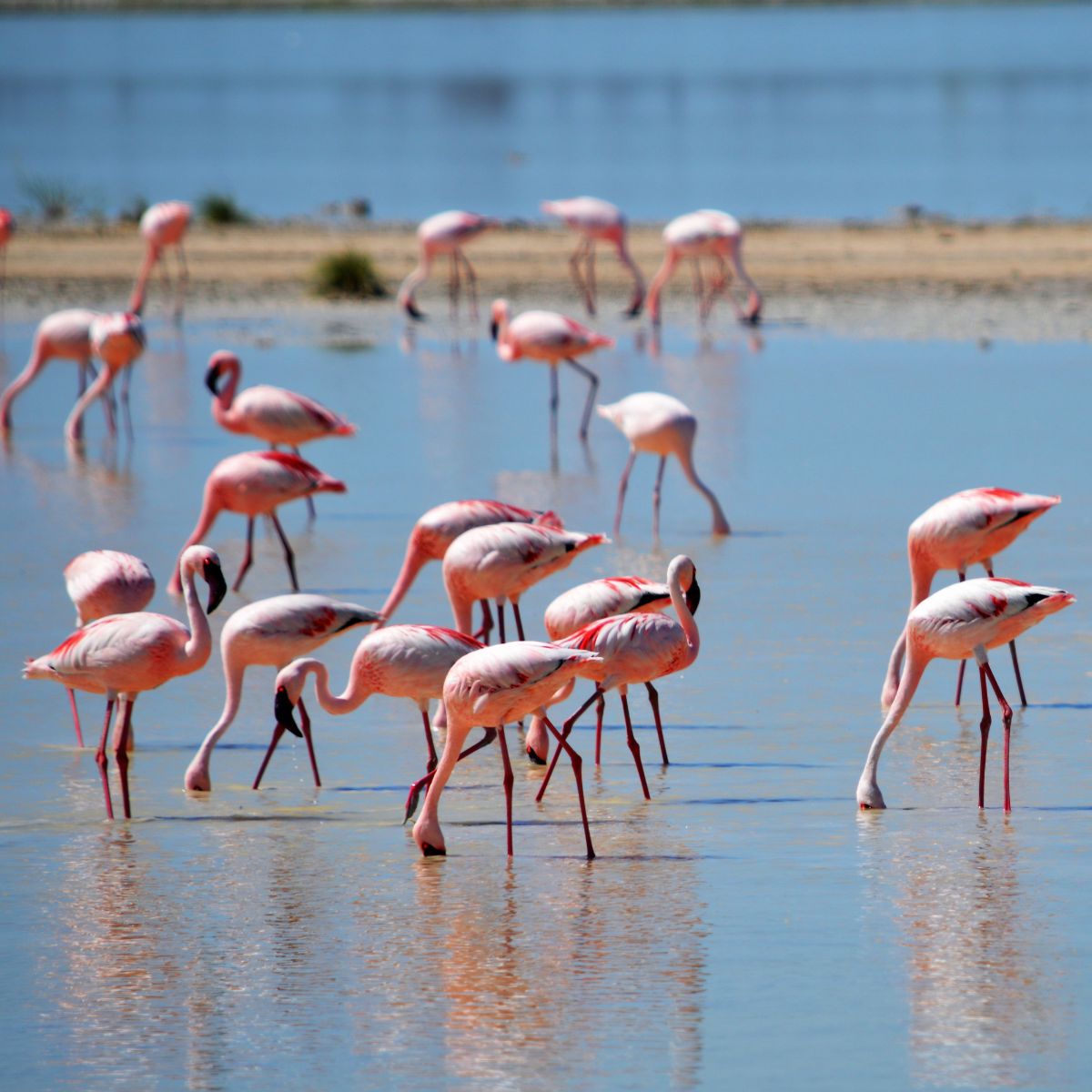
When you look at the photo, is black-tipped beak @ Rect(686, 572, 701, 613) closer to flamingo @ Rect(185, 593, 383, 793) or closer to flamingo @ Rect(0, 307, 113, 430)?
flamingo @ Rect(185, 593, 383, 793)

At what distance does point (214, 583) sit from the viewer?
6262mm

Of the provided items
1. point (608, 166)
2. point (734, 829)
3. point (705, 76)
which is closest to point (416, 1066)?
point (734, 829)

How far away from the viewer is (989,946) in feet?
A: 16.1

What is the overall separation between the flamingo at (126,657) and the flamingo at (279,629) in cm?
23

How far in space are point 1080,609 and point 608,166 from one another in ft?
83.8

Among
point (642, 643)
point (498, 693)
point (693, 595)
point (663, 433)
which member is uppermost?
point (663, 433)

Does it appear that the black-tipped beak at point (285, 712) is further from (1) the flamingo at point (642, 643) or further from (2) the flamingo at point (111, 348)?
(2) the flamingo at point (111, 348)

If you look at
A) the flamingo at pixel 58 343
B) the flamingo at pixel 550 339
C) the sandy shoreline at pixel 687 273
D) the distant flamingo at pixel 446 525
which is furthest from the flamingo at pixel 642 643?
the sandy shoreline at pixel 687 273

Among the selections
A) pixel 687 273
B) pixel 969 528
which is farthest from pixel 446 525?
pixel 687 273

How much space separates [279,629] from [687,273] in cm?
1536

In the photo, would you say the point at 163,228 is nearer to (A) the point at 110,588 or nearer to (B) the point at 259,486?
(B) the point at 259,486

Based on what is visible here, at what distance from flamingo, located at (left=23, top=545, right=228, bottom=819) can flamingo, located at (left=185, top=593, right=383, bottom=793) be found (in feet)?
0.76

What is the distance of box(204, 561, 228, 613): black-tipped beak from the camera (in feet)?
20.5

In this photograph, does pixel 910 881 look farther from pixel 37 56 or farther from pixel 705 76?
pixel 37 56
